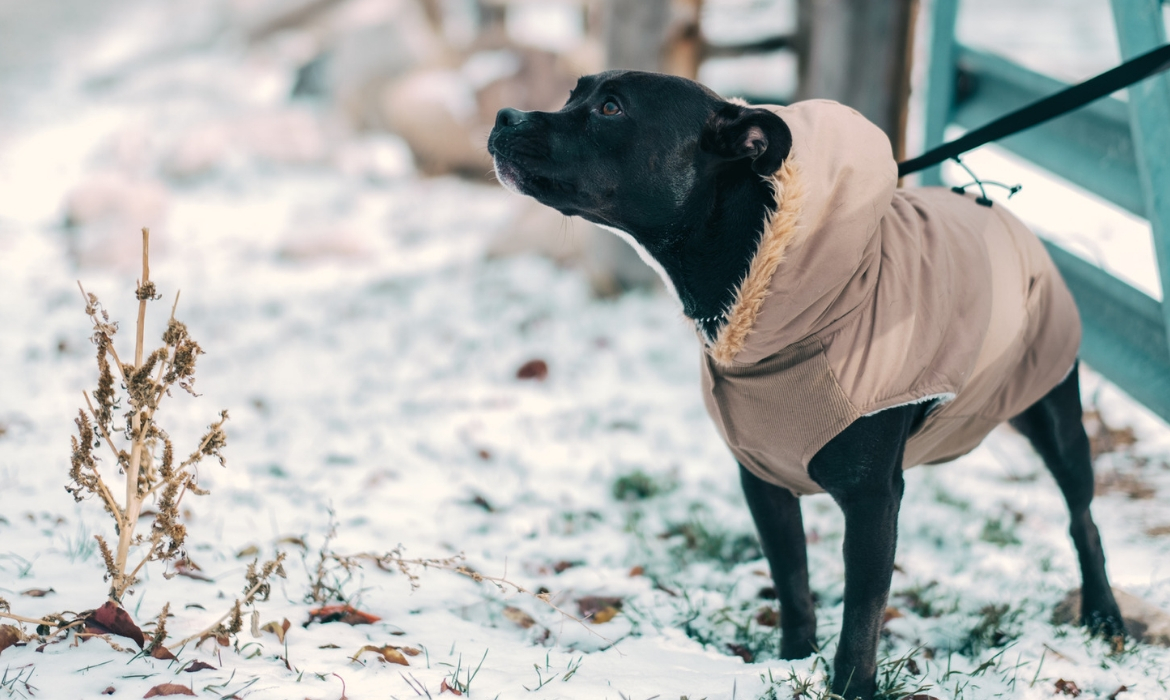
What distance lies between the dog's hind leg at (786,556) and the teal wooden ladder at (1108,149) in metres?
1.29

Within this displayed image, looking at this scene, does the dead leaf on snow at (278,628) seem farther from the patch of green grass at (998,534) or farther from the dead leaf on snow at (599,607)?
the patch of green grass at (998,534)

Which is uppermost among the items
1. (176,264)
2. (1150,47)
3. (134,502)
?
(1150,47)

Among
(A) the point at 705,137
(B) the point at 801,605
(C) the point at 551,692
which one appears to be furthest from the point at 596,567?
(A) the point at 705,137

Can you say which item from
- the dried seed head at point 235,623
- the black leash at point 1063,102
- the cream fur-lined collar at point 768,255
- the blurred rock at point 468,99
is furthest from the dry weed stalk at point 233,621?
the blurred rock at point 468,99

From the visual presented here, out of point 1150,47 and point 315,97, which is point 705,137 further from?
point 315,97

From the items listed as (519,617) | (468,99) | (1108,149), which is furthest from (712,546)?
(468,99)

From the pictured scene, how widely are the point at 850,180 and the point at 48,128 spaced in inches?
512

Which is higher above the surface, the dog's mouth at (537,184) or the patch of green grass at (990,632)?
the dog's mouth at (537,184)

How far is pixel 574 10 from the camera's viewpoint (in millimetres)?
14883

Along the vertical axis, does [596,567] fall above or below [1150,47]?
below

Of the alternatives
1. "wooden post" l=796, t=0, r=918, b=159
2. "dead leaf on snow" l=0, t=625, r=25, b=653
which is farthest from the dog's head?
"wooden post" l=796, t=0, r=918, b=159

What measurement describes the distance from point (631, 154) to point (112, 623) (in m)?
1.63

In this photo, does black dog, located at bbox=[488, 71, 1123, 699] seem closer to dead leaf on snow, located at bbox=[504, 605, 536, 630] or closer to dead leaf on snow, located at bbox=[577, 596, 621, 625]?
dead leaf on snow, located at bbox=[577, 596, 621, 625]

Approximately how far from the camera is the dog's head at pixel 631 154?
7.71 feet
